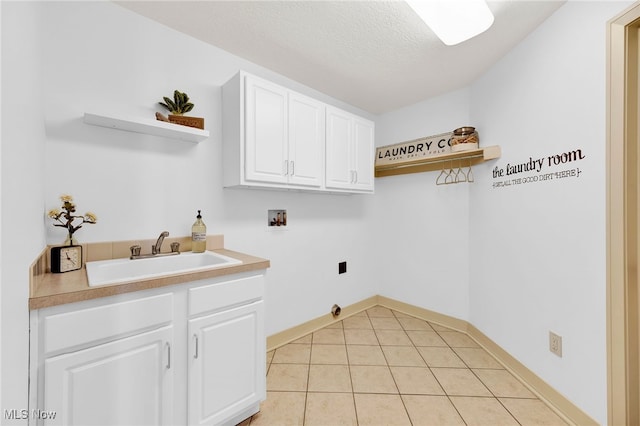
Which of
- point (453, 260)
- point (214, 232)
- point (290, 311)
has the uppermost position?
point (214, 232)

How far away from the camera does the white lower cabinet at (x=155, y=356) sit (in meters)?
0.91

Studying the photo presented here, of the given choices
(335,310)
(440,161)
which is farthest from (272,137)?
(335,310)

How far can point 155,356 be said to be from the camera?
44.0 inches

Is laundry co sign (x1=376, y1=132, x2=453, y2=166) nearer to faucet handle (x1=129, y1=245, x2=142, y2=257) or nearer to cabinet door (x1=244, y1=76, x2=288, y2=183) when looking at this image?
cabinet door (x1=244, y1=76, x2=288, y2=183)

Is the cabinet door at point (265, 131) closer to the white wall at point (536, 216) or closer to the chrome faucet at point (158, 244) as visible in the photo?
the chrome faucet at point (158, 244)

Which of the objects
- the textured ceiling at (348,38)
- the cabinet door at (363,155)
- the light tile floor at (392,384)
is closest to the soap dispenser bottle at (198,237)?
the light tile floor at (392,384)

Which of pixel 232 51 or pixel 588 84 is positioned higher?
pixel 232 51

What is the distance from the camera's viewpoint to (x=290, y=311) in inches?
93.6

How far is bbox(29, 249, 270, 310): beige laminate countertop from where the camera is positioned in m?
0.88

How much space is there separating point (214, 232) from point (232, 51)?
1377mm

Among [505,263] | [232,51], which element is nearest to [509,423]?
[505,263]

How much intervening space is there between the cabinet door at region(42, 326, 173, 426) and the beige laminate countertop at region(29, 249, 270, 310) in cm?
20

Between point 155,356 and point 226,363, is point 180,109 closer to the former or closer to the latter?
point 155,356

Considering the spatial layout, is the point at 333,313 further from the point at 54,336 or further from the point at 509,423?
the point at 54,336
